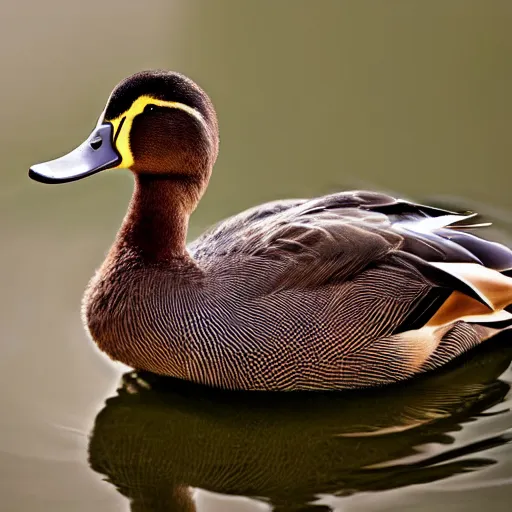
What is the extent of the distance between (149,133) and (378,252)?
113cm

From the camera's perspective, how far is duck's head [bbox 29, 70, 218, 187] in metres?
4.21

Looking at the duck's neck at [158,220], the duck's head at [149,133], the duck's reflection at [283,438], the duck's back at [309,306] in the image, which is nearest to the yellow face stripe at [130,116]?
the duck's head at [149,133]

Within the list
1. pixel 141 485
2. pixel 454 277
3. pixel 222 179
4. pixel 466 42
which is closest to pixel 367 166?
pixel 222 179

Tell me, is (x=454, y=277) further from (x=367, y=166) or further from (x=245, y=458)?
(x=367, y=166)

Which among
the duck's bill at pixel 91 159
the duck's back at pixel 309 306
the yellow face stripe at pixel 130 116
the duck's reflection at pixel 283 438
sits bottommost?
the duck's reflection at pixel 283 438

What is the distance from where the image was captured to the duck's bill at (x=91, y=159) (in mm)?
4215

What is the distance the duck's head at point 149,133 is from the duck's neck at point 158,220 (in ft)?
0.22

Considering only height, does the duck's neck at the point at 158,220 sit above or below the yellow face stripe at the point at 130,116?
below

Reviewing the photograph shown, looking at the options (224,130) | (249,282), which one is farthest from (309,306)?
(224,130)

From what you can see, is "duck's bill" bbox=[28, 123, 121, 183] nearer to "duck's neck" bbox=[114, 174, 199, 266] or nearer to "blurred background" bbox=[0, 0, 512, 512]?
"duck's neck" bbox=[114, 174, 199, 266]

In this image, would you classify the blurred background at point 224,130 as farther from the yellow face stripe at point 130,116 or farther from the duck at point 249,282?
the yellow face stripe at point 130,116

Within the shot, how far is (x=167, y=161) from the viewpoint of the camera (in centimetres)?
434

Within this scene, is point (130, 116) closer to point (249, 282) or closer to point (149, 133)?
point (149, 133)

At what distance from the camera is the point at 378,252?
429cm
